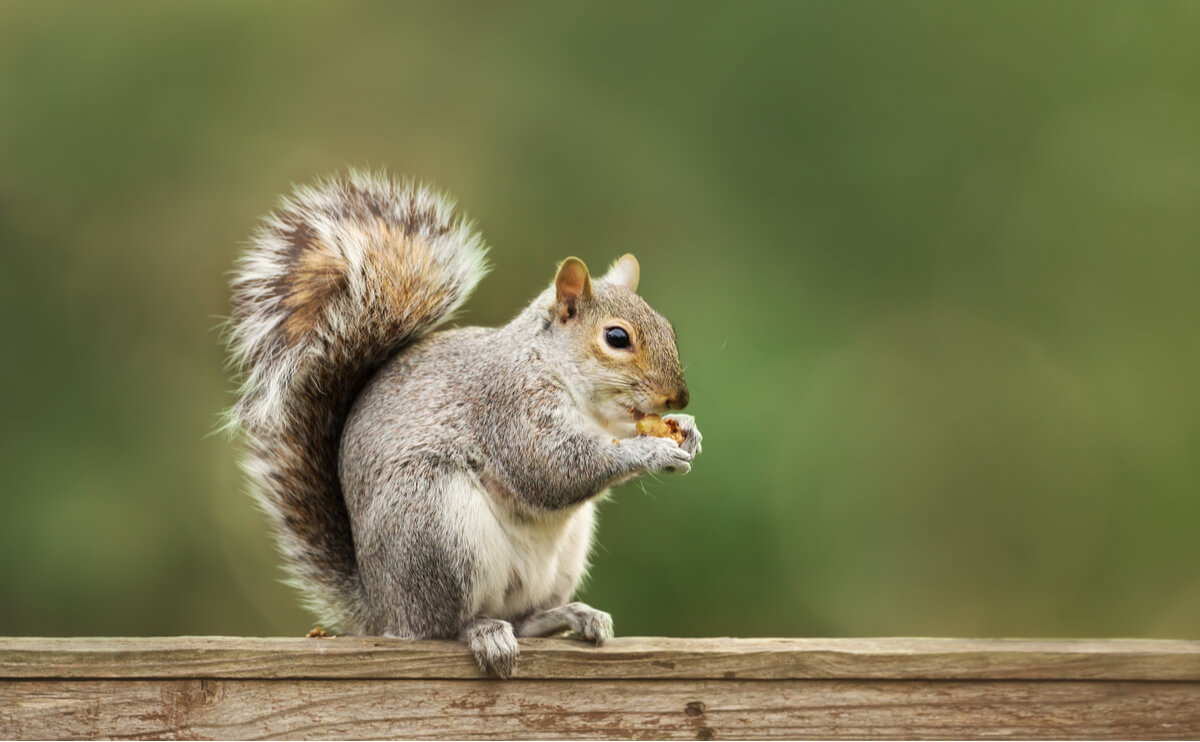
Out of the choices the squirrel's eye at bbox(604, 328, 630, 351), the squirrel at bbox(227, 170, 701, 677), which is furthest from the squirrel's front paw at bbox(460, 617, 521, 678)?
the squirrel's eye at bbox(604, 328, 630, 351)

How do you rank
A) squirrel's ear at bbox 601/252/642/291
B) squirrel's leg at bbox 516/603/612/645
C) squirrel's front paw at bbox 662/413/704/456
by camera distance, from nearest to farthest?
squirrel's leg at bbox 516/603/612/645, squirrel's front paw at bbox 662/413/704/456, squirrel's ear at bbox 601/252/642/291

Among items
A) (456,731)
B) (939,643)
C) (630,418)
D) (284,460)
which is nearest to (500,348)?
(630,418)

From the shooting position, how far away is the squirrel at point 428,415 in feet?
4.58

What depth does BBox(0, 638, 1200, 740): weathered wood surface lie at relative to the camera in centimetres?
122

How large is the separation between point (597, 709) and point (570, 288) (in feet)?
1.64

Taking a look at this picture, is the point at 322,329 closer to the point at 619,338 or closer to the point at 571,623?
the point at 619,338

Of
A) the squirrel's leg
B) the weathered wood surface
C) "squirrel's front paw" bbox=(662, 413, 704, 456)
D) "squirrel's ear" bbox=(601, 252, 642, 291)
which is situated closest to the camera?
the weathered wood surface

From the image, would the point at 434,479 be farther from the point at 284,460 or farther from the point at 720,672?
the point at 720,672

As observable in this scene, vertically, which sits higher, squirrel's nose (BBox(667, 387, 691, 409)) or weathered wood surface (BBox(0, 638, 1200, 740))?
squirrel's nose (BBox(667, 387, 691, 409))

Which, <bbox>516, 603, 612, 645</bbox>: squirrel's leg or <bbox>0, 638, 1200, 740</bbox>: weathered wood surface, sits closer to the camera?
<bbox>0, 638, 1200, 740</bbox>: weathered wood surface

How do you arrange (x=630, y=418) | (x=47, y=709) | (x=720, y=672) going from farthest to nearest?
1. (x=630, y=418)
2. (x=720, y=672)
3. (x=47, y=709)

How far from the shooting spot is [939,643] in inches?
56.3

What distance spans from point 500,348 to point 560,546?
27cm

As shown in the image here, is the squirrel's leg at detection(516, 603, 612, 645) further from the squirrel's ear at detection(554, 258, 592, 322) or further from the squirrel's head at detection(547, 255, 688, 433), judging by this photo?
the squirrel's ear at detection(554, 258, 592, 322)
